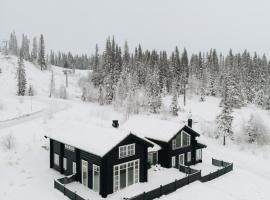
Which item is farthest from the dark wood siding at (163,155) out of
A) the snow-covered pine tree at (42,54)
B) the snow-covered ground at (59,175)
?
the snow-covered pine tree at (42,54)

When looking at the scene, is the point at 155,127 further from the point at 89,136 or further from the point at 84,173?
the point at 84,173

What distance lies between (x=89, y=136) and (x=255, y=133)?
137 ft

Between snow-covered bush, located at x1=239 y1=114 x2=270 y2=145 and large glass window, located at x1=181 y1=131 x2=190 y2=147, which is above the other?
large glass window, located at x1=181 y1=131 x2=190 y2=147

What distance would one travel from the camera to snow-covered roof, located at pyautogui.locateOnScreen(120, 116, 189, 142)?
1270 inches

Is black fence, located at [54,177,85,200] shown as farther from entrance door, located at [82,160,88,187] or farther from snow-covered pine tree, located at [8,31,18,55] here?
snow-covered pine tree, located at [8,31,18,55]

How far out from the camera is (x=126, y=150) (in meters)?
25.4

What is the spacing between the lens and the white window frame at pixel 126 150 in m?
24.9

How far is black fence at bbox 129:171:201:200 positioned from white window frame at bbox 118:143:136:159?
4054 millimetres

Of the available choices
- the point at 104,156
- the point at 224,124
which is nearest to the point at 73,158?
the point at 104,156

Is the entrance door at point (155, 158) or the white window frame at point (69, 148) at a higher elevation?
the white window frame at point (69, 148)

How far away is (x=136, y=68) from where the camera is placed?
101250mm

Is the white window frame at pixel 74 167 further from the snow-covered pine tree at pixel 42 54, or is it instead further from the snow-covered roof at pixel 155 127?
the snow-covered pine tree at pixel 42 54

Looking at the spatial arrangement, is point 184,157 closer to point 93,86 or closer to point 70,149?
point 70,149

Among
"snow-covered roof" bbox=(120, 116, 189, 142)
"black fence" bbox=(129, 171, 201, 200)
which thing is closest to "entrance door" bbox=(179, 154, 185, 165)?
"snow-covered roof" bbox=(120, 116, 189, 142)
